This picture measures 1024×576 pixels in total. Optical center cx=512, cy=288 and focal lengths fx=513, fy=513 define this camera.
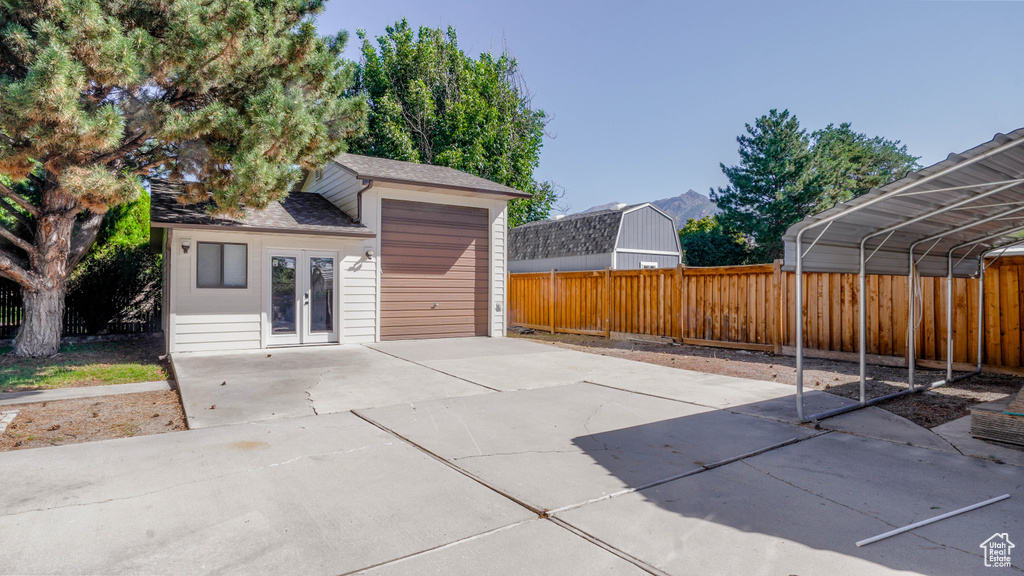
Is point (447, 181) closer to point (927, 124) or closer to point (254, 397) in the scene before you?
point (254, 397)

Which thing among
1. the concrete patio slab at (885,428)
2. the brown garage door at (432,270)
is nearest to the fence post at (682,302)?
the brown garage door at (432,270)

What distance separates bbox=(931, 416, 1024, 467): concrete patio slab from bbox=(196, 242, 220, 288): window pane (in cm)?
1050

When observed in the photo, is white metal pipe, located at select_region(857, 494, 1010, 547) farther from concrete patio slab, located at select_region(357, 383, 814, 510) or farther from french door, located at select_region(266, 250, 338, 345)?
french door, located at select_region(266, 250, 338, 345)

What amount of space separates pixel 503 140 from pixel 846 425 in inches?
857

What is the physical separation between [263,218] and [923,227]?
1022 cm

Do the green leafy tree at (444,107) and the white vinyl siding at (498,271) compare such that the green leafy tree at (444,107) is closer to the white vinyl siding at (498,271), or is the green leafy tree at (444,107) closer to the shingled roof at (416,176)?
the shingled roof at (416,176)

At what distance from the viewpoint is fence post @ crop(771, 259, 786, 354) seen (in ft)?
31.1

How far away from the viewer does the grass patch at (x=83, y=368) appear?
269 inches

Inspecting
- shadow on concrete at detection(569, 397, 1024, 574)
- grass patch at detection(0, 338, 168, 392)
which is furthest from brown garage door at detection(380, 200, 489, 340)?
shadow on concrete at detection(569, 397, 1024, 574)

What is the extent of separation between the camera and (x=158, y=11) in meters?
7.46

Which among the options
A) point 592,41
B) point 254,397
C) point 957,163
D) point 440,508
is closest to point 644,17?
point 592,41

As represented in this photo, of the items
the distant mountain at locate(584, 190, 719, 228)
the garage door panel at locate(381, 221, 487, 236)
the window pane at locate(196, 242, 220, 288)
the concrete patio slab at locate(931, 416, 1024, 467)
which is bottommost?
the concrete patio slab at locate(931, 416, 1024, 467)

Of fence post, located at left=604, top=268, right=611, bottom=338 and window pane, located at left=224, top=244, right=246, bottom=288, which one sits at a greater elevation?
window pane, located at left=224, top=244, right=246, bottom=288

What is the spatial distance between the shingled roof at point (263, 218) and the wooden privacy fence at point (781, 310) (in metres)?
5.91
